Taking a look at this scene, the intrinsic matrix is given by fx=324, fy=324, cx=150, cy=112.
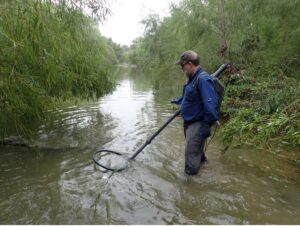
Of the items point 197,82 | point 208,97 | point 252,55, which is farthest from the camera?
point 252,55

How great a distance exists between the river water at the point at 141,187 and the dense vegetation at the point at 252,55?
0.65 m

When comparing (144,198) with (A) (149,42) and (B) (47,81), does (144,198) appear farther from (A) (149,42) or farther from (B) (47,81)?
(A) (149,42)

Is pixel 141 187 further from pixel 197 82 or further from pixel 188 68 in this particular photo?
pixel 188 68

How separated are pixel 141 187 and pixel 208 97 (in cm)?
175

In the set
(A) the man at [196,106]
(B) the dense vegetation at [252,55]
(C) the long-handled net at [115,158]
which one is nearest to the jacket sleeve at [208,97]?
(A) the man at [196,106]

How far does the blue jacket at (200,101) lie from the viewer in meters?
4.76

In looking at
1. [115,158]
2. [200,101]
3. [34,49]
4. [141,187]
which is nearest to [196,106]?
[200,101]

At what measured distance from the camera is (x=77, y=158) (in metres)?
6.49

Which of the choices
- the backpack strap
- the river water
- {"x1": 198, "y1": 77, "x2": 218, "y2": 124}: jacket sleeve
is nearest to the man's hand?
{"x1": 198, "y1": 77, "x2": 218, "y2": 124}: jacket sleeve

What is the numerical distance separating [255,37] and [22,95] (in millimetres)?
9687

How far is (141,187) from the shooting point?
16.8ft

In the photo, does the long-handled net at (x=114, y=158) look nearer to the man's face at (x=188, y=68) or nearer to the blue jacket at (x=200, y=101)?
the blue jacket at (x=200, y=101)

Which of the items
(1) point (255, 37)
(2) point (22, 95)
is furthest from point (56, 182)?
(1) point (255, 37)

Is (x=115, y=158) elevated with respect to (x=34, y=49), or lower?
lower
